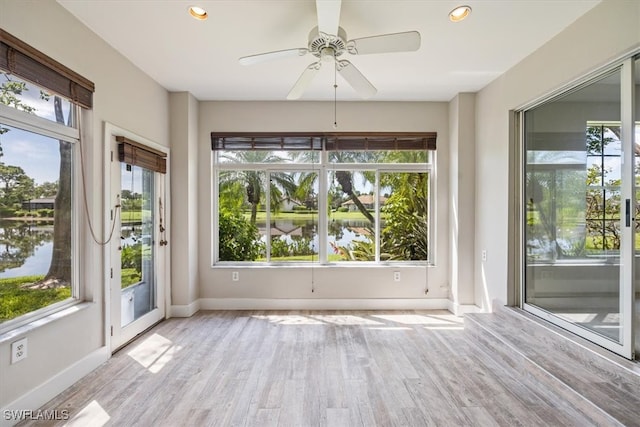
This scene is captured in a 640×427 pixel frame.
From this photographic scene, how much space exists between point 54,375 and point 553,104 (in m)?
4.64

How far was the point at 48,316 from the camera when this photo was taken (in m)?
2.40

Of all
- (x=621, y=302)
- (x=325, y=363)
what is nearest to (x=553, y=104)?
(x=621, y=302)

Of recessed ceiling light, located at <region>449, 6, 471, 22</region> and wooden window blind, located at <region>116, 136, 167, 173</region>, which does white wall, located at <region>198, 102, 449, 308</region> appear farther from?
recessed ceiling light, located at <region>449, 6, 471, 22</region>

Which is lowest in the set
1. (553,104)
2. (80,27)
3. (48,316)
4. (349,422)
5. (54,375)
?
(349,422)

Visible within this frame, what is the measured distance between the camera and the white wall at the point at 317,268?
4465 millimetres

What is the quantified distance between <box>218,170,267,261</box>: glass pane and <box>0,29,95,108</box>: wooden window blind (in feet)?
6.67

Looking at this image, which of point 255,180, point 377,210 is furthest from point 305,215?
point 377,210

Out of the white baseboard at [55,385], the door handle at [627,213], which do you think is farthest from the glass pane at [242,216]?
the door handle at [627,213]

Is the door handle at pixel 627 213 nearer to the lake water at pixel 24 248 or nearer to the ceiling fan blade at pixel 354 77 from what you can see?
the ceiling fan blade at pixel 354 77

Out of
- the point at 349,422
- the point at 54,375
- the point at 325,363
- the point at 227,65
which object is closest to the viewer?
the point at 349,422

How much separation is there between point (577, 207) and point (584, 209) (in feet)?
0.23

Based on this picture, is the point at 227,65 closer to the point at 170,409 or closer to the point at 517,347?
the point at 170,409

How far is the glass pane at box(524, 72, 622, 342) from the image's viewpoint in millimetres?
2475

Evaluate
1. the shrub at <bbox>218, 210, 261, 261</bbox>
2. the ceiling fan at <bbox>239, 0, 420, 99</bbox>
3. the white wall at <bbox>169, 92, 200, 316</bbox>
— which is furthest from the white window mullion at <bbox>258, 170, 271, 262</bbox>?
the ceiling fan at <bbox>239, 0, 420, 99</bbox>
